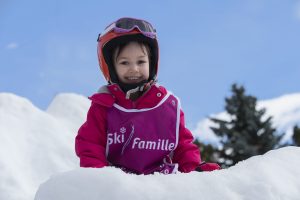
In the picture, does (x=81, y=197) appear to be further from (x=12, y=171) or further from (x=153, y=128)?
(x=12, y=171)

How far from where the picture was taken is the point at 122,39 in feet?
9.93

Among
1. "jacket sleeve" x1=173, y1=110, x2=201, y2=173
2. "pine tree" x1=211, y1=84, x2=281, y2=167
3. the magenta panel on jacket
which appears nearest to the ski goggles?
the magenta panel on jacket

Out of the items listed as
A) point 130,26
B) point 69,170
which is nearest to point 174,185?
point 69,170

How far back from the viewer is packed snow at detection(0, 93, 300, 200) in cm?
153

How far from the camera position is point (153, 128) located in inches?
119

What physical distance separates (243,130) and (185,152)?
15.8 meters

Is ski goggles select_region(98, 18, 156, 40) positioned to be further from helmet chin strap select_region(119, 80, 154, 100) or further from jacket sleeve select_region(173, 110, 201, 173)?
jacket sleeve select_region(173, 110, 201, 173)

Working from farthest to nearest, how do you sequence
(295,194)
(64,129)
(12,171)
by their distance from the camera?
(64,129) → (12,171) → (295,194)

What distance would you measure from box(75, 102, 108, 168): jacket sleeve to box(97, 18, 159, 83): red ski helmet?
0.27 metres

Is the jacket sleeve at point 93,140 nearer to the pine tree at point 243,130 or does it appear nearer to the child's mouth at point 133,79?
the child's mouth at point 133,79

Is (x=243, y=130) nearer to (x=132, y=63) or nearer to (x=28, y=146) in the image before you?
(x=28, y=146)

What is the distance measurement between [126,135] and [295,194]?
60.6 inches

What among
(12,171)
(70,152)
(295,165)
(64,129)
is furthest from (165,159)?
(64,129)

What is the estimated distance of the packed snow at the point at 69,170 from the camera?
153 cm
